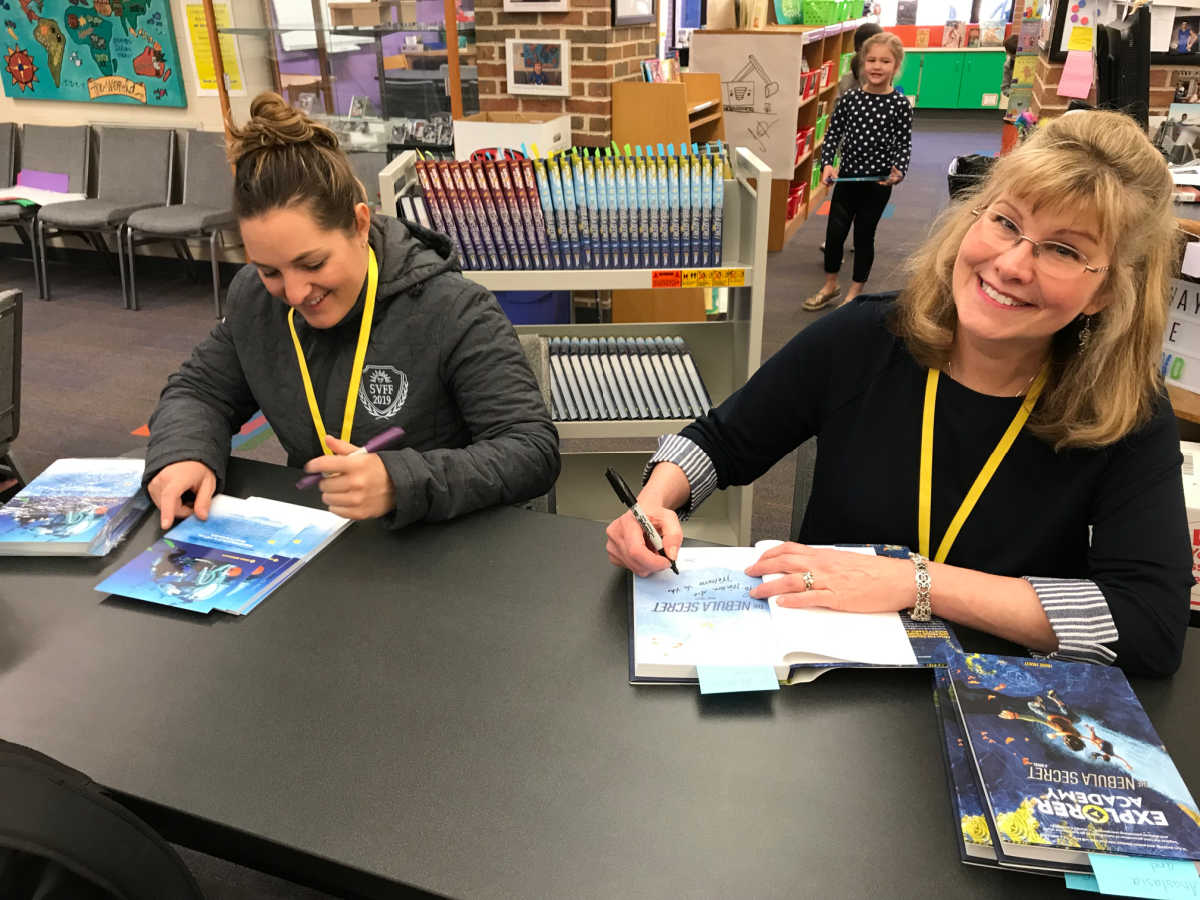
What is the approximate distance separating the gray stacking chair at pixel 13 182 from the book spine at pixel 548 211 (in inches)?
169

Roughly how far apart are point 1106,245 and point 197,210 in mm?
4999

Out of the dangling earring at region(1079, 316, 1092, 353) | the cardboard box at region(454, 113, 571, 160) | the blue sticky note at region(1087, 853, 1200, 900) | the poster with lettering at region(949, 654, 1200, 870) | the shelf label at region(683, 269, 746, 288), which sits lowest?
the blue sticky note at region(1087, 853, 1200, 900)

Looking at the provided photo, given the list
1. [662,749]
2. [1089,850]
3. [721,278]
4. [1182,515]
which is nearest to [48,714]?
[662,749]

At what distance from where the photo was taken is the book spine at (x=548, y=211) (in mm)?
2408

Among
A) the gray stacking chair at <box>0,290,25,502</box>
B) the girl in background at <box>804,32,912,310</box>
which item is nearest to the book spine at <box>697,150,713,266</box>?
the gray stacking chair at <box>0,290,25,502</box>

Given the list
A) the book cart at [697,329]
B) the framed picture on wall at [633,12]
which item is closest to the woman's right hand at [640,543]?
the book cart at [697,329]

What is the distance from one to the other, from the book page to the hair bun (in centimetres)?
109

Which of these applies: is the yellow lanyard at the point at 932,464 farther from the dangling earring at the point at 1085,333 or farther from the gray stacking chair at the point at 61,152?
the gray stacking chair at the point at 61,152

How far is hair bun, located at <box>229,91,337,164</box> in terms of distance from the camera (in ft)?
4.70

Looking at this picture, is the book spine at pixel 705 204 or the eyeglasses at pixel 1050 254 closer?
the eyeglasses at pixel 1050 254

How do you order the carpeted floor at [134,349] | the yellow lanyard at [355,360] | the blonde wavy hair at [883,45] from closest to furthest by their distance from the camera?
the yellow lanyard at [355,360] → the carpeted floor at [134,349] → the blonde wavy hair at [883,45]

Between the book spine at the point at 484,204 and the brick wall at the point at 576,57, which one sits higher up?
the brick wall at the point at 576,57

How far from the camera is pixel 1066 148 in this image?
1118 millimetres

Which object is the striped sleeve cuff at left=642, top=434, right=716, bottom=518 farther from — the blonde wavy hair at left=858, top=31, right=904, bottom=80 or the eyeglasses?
the blonde wavy hair at left=858, top=31, right=904, bottom=80
